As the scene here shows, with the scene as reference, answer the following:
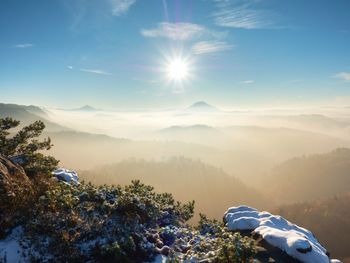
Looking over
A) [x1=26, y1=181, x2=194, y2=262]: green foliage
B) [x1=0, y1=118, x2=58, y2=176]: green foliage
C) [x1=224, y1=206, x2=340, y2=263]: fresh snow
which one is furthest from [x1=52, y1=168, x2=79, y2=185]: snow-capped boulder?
[x1=224, y1=206, x2=340, y2=263]: fresh snow

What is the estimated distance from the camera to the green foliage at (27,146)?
17973 mm

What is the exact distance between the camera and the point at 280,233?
14.2 metres

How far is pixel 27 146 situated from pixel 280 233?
1944 centimetres

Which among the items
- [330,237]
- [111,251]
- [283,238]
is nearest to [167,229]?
[111,251]

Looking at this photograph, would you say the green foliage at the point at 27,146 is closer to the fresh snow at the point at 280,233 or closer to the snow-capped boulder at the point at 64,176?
the snow-capped boulder at the point at 64,176

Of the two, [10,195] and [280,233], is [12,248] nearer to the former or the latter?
[10,195]

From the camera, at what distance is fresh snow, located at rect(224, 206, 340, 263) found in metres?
12.8

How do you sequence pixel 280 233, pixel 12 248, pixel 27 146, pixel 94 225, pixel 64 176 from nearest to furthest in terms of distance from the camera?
pixel 12 248 → pixel 94 225 → pixel 280 233 → pixel 64 176 → pixel 27 146

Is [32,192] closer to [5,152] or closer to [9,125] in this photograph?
[5,152]

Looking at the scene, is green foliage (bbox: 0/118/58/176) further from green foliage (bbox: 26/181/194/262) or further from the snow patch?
the snow patch

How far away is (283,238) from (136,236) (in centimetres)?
694

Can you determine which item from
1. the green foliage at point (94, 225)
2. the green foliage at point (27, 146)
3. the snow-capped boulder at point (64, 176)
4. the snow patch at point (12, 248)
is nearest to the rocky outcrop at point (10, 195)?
the snow patch at point (12, 248)

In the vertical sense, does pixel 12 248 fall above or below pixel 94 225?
below

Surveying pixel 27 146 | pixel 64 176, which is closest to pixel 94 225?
pixel 64 176
